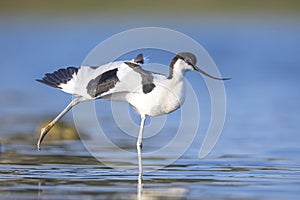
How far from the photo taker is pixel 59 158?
12945 millimetres

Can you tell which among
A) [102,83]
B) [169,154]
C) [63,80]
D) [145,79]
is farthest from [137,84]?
[169,154]

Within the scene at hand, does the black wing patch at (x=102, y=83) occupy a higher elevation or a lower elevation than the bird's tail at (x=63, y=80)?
lower

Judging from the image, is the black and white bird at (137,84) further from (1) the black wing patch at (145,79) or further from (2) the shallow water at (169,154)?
(2) the shallow water at (169,154)

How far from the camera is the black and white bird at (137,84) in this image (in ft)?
38.9

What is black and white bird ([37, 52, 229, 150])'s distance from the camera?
1186cm

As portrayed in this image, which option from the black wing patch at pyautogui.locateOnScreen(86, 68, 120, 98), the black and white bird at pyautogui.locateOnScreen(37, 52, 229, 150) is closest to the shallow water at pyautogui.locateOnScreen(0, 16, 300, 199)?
the black and white bird at pyautogui.locateOnScreen(37, 52, 229, 150)

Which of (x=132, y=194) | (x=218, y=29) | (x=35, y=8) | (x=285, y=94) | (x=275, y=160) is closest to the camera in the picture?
(x=132, y=194)

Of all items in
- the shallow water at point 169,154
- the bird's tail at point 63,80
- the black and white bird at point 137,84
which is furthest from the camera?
the bird's tail at point 63,80

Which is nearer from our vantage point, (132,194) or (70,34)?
(132,194)

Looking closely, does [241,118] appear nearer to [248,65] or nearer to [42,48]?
[248,65]

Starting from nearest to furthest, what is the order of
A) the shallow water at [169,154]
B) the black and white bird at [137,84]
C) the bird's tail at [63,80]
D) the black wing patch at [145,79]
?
the shallow water at [169,154]
the black and white bird at [137,84]
the black wing patch at [145,79]
the bird's tail at [63,80]

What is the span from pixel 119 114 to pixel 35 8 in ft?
121

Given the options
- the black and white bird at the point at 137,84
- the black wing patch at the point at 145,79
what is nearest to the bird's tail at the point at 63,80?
the black and white bird at the point at 137,84

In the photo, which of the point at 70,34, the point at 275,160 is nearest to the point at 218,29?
the point at 70,34
